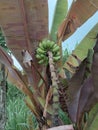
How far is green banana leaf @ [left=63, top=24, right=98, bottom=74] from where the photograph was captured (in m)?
2.22

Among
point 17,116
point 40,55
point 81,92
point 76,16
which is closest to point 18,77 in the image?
point 40,55

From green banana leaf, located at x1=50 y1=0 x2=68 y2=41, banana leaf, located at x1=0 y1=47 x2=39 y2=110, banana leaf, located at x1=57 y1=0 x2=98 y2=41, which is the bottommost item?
banana leaf, located at x1=0 y1=47 x2=39 y2=110

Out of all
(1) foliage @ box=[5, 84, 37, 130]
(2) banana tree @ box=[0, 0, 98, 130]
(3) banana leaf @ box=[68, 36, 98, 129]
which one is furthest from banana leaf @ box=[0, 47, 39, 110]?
(1) foliage @ box=[5, 84, 37, 130]

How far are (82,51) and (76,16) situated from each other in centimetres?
23

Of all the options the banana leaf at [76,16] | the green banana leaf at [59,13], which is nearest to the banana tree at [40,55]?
the banana leaf at [76,16]

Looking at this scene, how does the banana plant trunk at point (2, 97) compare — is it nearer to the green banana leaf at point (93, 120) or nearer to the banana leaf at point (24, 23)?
the banana leaf at point (24, 23)

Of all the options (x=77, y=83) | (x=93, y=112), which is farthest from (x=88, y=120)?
(x=77, y=83)

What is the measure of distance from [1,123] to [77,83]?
81 cm

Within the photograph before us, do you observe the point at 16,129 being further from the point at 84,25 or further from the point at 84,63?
the point at 84,63

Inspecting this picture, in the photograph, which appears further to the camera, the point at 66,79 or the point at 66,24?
the point at 66,24

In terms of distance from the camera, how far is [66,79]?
209cm

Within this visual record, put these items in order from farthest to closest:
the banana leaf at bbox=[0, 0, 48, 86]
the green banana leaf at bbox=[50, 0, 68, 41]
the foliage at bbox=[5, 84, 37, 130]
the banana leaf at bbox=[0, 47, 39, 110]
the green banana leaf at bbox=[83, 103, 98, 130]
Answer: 1. the foliage at bbox=[5, 84, 37, 130]
2. the green banana leaf at bbox=[50, 0, 68, 41]
3. the banana leaf at bbox=[0, 0, 48, 86]
4. the banana leaf at bbox=[0, 47, 39, 110]
5. the green banana leaf at bbox=[83, 103, 98, 130]

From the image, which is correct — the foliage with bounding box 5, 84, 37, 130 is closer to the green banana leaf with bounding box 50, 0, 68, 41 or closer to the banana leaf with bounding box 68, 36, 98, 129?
the green banana leaf with bounding box 50, 0, 68, 41

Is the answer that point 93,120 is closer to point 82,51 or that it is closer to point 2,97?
point 82,51
